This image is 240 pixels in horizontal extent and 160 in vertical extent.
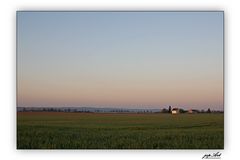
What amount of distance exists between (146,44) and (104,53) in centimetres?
31

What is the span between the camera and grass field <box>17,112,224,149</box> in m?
8.30

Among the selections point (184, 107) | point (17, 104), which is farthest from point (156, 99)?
point (17, 104)

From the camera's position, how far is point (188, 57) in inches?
328

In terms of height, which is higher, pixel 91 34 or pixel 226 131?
pixel 91 34

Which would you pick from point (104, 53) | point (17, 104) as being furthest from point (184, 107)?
point (17, 104)

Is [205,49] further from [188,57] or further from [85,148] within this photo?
[85,148]

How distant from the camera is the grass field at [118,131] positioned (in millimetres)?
8297

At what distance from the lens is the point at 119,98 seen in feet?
27.4

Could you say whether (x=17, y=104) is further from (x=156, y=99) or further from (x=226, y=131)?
(x=226, y=131)

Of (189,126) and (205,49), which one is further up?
(205,49)

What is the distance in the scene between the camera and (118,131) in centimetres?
834

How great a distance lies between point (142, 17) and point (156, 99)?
61cm

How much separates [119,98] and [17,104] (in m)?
0.74
